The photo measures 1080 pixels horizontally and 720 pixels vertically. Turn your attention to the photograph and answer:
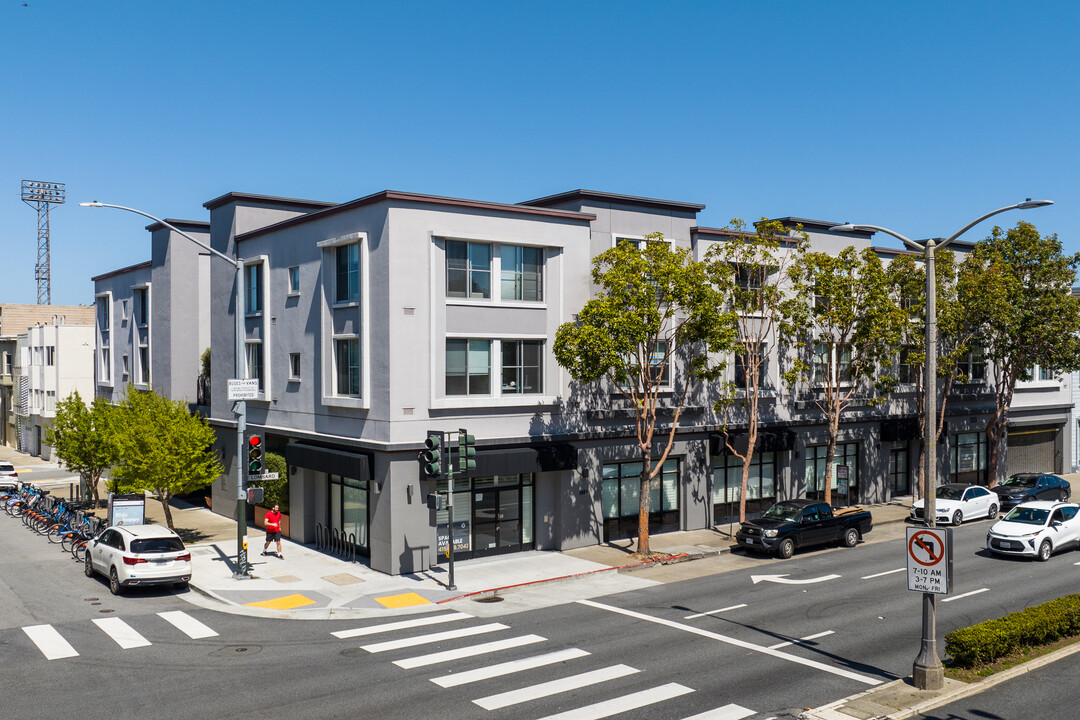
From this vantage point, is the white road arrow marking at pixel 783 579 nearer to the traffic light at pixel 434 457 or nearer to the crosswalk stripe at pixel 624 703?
the traffic light at pixel 434 457

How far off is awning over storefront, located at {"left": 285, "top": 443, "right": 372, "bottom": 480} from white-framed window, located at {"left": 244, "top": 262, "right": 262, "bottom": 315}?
6671 millimetres

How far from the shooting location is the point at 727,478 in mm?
35812

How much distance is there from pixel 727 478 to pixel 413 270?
634 inches

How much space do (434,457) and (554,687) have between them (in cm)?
992

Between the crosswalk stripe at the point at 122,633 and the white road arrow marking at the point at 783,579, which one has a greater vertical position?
the crosswalk stripe at the point at 122,633

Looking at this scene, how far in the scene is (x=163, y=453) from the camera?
30.4m

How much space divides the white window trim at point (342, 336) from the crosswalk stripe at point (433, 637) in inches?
365

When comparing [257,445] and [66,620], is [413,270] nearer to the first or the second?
[257,445]

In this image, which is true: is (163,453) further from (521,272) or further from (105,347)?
(105,347)

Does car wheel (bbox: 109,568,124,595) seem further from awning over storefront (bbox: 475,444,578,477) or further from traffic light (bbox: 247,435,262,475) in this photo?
awning over storefront (bbox: 475,444,578,477)

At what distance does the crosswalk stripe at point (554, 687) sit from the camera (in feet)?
50.5

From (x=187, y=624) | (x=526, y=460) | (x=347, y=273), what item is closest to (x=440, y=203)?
(x=347, y=273)

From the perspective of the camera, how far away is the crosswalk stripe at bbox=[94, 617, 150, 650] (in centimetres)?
1931

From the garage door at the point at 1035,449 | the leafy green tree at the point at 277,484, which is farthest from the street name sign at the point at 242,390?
the garage door at the point at 1035,449
